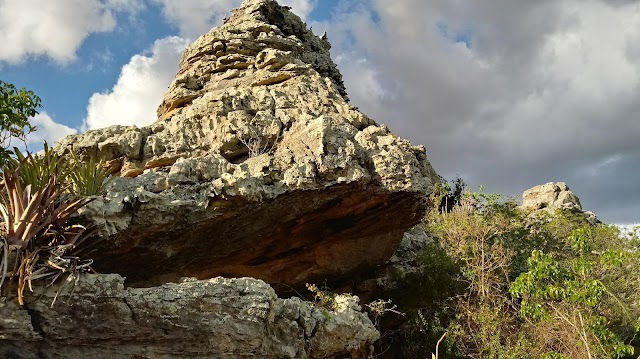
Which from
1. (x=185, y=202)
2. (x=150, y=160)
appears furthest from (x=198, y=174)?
(x=150, y=160)

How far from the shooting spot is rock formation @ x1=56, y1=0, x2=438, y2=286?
378 inches

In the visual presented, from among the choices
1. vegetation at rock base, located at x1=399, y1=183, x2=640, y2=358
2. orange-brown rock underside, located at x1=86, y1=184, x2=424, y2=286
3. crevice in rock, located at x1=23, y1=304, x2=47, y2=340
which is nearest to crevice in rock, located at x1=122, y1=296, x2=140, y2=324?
crevice in rock, located at x1=23, y1=304, x2=47, y2=340

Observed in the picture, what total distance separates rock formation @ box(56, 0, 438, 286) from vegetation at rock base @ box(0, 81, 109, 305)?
51 cm

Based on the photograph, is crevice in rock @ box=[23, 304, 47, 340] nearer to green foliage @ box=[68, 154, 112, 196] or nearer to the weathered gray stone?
green foliage @ box=[68, 154, 112, 196]

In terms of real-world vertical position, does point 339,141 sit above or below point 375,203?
above

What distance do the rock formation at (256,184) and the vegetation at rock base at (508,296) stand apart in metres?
2.55

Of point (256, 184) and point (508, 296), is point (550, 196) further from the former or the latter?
point (256, 184)

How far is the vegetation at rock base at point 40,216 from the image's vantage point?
694cm

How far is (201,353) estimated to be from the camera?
25.1ft

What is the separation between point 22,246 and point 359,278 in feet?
29.5

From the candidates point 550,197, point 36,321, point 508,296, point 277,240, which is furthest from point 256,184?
point 550,197

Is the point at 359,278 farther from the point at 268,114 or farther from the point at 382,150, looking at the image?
the point at 268,114

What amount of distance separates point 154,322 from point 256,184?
3.39m

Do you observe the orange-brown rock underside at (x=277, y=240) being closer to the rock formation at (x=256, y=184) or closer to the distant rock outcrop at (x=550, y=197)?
the rock formation at (x=256, y=184)
